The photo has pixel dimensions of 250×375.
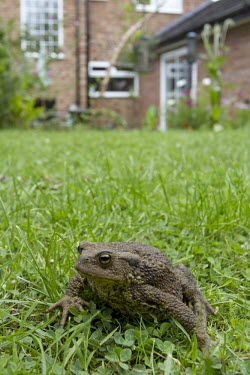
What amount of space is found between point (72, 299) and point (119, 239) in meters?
0.64

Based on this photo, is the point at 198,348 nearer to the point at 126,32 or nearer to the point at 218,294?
the point at 218,294

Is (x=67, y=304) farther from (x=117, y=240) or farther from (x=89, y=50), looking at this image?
(x=89, y=50)

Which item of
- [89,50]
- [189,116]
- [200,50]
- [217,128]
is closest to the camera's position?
[217,128]

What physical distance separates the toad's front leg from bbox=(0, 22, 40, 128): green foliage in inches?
360

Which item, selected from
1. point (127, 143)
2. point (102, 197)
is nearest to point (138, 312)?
point (102, 197)

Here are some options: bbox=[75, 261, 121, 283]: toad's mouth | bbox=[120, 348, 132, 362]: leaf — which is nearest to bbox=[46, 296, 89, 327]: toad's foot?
bbox=[75, 261, 121, 283]: toad's mouth

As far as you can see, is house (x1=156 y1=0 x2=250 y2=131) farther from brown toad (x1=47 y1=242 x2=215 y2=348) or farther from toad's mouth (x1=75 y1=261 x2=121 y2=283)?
toad's mouth (x1=75 y1=261 x2=121 y2=283)

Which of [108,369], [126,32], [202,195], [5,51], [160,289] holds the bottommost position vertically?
[108,369]

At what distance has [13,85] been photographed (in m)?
10.5

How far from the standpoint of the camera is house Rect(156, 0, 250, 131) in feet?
41.9

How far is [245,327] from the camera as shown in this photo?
4.88ft

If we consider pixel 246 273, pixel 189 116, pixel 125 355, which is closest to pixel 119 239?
pixel 246 273

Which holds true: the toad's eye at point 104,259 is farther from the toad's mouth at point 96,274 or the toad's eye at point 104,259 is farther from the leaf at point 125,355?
the leaf at point 125,355

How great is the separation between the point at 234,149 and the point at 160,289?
391cm
